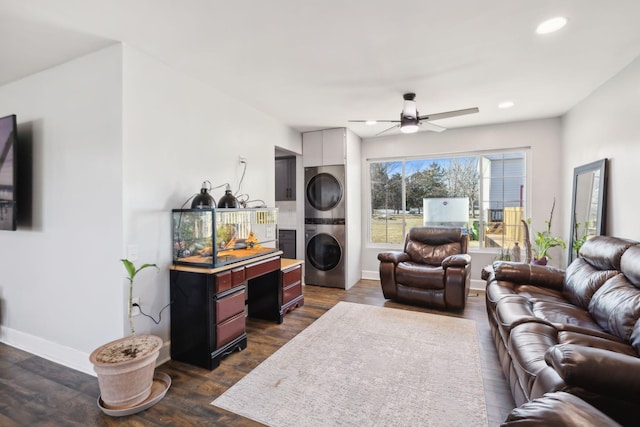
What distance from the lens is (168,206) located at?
2.67m

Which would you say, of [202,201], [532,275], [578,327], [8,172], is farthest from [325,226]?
[8,172]

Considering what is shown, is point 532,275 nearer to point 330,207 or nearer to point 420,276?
point 420,276

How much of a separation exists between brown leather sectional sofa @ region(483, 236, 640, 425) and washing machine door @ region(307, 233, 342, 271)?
2.25 meters

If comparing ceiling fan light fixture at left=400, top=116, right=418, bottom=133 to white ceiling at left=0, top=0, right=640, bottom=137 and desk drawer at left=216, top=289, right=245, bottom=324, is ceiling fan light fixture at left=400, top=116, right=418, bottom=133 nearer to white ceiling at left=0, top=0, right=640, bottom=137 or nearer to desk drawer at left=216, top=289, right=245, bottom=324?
white ceiling at left=0, top=0, right=640, bottom=137

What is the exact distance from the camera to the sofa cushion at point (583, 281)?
Result: 2.37m

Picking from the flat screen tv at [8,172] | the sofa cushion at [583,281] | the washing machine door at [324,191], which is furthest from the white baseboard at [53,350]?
the sofa cushion at [583,281]

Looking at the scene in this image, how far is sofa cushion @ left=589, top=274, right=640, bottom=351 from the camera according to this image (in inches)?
72.4

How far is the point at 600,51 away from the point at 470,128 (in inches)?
91.4

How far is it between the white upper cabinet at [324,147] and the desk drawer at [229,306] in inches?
108

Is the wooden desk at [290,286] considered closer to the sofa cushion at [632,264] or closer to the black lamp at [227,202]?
the black lamp at [227,202]

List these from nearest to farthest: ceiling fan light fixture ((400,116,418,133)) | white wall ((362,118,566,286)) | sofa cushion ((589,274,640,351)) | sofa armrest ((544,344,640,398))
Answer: sofa armrest ((544,344,640,398)) → sofa cushion ((589,274,640,351)) → ceiling fan light fixture ((400,116,418,133)) → white wall ((362,118,566,286))

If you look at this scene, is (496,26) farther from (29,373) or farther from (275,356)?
(29,373)

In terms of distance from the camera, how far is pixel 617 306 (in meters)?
1.98

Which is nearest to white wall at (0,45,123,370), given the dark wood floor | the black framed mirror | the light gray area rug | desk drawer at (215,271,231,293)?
the dark wood floor
